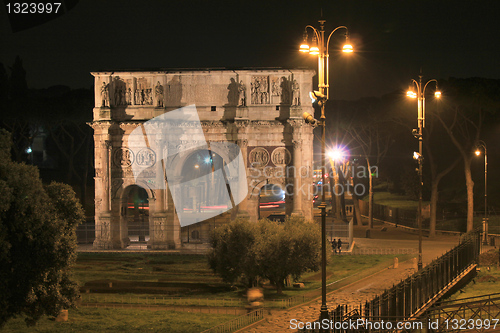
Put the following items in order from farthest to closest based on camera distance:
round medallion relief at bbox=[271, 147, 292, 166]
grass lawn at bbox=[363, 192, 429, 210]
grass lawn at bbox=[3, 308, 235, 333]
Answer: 1. grass lawn at bbox=[363, 192, 429, 210]
2. round medallion relief at bbox=[271, 147, 292, 166]
3. grass lawn at bbox=[3, 308, 235, 333]

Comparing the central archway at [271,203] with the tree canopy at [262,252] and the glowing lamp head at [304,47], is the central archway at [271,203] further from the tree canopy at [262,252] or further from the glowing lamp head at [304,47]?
the glowing lamp head at [304,47]

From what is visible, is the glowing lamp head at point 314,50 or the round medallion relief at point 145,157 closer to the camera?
the glowing lamp head at point 314,50

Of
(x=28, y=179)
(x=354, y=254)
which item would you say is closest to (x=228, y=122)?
(x=354, y=254)

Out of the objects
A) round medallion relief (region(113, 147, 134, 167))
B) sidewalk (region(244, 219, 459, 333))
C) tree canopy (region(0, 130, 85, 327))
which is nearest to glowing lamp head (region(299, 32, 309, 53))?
tree canopy (region(0, 130, 85, 327))

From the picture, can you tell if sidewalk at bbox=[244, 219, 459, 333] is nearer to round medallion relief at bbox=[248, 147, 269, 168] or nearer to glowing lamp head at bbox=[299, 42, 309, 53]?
round medallion relief at bbox=[248, 147, 269, 168]

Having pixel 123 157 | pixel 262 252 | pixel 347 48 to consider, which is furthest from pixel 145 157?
pixel 347 48

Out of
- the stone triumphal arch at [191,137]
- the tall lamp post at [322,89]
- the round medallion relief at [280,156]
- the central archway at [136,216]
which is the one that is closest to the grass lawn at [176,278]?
the stone triumphal arch at [191,137]

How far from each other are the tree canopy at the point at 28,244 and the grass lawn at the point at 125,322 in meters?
3.02

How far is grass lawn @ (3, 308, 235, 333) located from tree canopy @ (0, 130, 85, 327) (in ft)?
9.90

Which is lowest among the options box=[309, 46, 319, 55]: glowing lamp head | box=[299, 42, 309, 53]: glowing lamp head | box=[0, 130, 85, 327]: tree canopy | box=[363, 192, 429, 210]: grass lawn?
box=[363, 192, 429, 210]: grass lawn

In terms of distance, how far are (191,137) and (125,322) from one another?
866 inches

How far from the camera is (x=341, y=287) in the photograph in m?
29.0

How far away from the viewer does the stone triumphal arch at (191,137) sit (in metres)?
42.8

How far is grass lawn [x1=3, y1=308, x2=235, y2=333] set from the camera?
2169 cm
